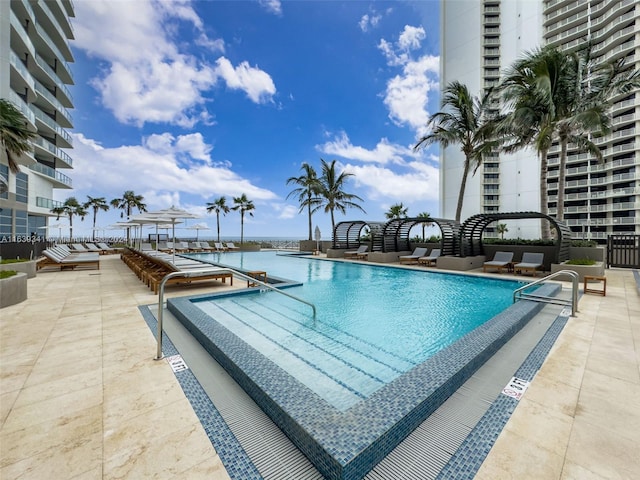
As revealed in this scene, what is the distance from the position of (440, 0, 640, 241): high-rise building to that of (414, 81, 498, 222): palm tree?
2450cm

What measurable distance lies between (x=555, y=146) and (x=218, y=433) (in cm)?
5729

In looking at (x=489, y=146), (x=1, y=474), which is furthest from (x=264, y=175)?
(x=1, y=474)

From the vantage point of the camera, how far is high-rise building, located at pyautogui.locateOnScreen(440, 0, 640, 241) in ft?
122

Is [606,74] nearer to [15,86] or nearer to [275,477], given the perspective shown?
[275,477]

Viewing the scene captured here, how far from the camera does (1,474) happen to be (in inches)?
71.9

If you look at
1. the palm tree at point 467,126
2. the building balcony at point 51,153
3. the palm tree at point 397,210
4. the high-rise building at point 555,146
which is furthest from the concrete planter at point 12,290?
the high-rise building at point 555,146

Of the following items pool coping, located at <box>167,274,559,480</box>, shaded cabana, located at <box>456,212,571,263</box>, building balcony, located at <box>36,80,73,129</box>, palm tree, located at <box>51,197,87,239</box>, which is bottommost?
pool coping, located at <box>167,274,559,480</box>

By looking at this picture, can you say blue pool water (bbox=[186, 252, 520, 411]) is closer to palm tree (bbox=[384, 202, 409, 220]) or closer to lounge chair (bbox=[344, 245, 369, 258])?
lounge chair (bbox=[344, 245, 369, 258])

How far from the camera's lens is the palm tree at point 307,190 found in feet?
84.6

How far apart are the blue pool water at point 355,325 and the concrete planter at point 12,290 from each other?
11.9ft

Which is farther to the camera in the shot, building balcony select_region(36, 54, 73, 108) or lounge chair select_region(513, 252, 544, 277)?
building balcony select_region(36, 54, 73, 108)

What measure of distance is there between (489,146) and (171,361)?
56.1 ft

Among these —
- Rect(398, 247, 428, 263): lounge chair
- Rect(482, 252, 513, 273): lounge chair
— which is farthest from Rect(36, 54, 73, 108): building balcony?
Rect(482, 252, 513, 273): lounge chair

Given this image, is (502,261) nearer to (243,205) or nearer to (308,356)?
(308,356)
